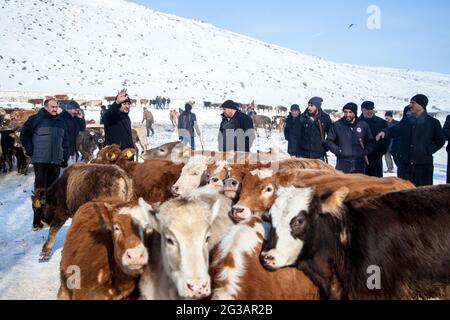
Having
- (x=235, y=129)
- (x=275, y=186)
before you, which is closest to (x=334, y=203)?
(x=275, y=186)

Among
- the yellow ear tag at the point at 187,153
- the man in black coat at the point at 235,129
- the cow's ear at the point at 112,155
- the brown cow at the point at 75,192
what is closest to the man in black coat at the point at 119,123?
the cow's ear at the point at 112,155

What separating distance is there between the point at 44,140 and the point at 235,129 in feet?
10.6

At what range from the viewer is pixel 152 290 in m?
3.35

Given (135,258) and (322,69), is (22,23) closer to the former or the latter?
(322,69)

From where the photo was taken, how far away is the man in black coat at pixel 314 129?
8648 mm

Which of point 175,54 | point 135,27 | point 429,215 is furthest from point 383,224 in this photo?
point 135,27

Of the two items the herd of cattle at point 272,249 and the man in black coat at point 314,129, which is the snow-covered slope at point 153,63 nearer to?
the man in black coat at point 314,129

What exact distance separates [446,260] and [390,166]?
10879 millimetres

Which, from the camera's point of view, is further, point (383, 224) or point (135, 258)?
point (383, 224)

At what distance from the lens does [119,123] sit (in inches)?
314

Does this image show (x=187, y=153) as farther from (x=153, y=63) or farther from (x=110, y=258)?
(x=153, y=63)

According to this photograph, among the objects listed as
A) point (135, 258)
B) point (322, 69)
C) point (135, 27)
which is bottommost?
point (135, 258)

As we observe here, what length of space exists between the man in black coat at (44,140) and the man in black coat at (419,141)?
18.7ft

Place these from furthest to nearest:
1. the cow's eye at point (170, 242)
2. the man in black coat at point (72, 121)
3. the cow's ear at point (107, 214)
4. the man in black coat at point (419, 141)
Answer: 1. the man in black coat at point (72, 121)
2. the man in black coat at point (419, 141)
3. the cow's ear at point (107, 214)
4. the cow's eye at point (170, 242)
